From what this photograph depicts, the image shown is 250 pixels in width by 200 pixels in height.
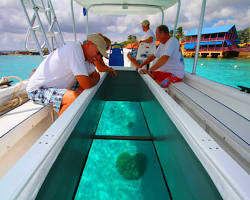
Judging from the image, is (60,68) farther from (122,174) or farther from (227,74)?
(227,74)

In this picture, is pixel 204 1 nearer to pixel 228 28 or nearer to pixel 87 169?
pixel 87 169

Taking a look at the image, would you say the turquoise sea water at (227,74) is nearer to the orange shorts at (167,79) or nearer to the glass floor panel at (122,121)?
the glass floor panel at (122,121)

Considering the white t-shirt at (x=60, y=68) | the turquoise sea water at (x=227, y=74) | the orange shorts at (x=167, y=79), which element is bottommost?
the turquoise sea water at (x=227, y=74)

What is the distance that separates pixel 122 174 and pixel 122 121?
4.49 ft

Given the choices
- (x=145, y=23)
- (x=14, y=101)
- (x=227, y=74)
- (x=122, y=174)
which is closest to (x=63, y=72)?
(x=14, y=101)

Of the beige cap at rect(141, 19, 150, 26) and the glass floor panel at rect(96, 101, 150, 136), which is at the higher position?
the beige cap at rect(141, 19, 150, 26)

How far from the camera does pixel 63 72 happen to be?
67.9 inches

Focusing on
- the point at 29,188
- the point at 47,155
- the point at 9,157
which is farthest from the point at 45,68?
the point at 29,188

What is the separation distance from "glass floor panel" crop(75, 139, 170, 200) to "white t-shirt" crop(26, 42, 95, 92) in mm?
1106

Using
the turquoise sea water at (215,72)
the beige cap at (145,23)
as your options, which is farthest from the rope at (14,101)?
the turquoise sea water at (215,72)

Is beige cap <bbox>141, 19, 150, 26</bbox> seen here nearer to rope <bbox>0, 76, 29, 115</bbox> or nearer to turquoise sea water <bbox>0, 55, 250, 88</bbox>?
rope <bbox>0, 76, 29, 115</bbox>

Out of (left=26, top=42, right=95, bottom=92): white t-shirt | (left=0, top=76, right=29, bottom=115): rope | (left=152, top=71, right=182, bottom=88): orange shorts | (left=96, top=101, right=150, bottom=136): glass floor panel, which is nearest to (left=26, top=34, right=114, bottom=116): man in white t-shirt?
(left=26, top=42, right=95, bottom=92): white t-shirt

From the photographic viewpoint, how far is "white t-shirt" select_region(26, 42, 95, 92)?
159 cm

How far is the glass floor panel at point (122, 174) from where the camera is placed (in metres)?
1.60
